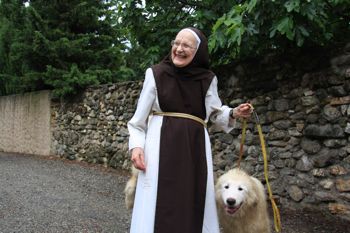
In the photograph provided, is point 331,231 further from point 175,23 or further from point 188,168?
point 175,23

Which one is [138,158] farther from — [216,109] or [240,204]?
[240,204]

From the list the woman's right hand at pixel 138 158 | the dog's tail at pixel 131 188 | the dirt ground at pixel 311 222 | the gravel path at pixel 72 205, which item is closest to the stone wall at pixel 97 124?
the gravel path at pixel 72 205

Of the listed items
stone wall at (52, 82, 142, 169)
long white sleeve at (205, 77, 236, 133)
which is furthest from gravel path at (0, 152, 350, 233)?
long white sleeve at (205, 77, 236, 133)

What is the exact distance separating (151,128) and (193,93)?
14.6 inches

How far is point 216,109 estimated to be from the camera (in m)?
3.04

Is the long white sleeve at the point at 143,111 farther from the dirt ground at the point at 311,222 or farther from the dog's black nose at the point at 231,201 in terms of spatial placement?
the dirt ground at the point at 311,222

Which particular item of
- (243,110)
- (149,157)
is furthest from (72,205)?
(243,110)

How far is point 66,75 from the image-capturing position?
11609 millimetres

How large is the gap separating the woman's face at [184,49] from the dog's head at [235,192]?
98cm

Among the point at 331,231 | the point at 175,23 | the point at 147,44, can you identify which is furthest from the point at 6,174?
the point at 331,231

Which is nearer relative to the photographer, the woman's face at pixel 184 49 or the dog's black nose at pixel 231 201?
the woman's face at pixel 184 49

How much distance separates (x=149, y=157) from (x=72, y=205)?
12.5ft

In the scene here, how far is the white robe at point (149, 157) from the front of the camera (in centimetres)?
279

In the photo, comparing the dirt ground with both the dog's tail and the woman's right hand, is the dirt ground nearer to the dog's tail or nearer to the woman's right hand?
the dog's tail
